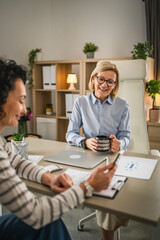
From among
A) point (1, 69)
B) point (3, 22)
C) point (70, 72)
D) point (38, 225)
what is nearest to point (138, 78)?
point (1, 69)

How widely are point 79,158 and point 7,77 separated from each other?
635 millimetres

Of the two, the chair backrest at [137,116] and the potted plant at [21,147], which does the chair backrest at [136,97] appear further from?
the potted plant at [21,147]

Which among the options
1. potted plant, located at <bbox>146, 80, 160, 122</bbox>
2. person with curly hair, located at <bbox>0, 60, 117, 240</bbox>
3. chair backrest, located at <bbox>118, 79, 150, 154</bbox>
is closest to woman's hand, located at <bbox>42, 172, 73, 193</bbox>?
person with curly hair, located at <bbox>0, 60, 117, 240</bbox>

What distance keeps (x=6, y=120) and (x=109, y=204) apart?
0.50 metres

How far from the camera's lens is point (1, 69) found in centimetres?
91

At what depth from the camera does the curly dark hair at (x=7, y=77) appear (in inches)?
34.7

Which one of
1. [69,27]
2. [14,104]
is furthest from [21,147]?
[69,27]

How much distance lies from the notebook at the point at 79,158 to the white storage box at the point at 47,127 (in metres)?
2.38

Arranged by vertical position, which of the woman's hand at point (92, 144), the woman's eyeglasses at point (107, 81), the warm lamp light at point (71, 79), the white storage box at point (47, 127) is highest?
the warm lamp light at point (71, 79)

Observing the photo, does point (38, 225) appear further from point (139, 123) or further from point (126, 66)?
point (126, 66)

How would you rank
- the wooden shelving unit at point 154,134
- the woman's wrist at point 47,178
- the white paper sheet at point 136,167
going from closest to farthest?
the woman's wrist at point 47,178 < the white paper sheet at point 136,167 < the wooden shelving unit at point 154,134

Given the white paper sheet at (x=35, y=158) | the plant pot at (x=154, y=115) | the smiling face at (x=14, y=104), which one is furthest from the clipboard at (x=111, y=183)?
the plant pot at (x=154, y=115)

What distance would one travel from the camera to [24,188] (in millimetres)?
834

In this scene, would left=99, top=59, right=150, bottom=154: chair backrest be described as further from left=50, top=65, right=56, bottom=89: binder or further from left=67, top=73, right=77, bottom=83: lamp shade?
left=50, top=65, right=56, bottom=89: binder
